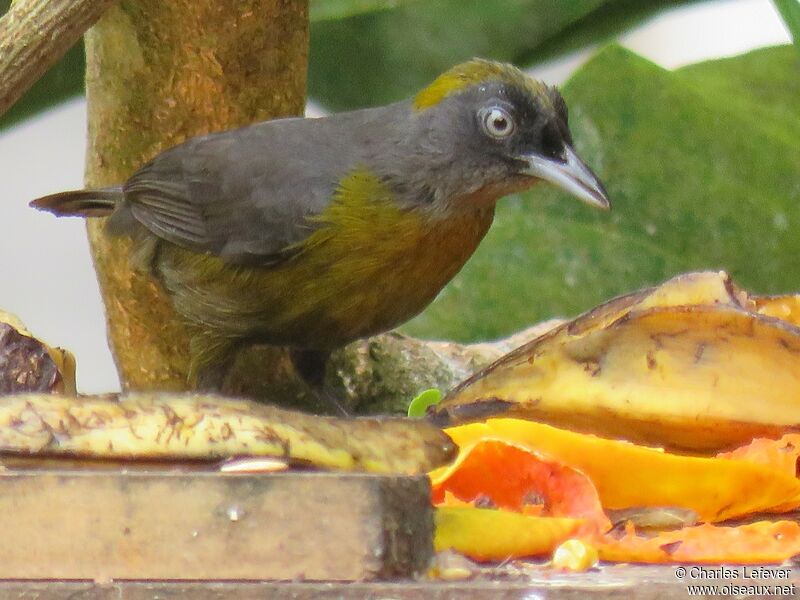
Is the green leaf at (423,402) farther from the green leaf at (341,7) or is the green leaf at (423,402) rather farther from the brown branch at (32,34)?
the green leaf at (341,7)

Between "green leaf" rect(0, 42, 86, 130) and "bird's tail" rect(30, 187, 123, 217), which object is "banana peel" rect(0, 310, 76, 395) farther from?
"green leaf" rect(0, 42, 86, 130)

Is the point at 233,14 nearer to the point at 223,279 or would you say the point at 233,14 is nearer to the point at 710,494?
the point at 223,279

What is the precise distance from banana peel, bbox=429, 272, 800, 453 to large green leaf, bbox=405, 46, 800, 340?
1.18 m

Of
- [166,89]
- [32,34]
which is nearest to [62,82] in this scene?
[166,89]

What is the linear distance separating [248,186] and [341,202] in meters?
0.26

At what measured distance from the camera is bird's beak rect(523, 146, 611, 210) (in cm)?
204

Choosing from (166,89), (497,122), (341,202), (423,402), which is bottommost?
(423,402)

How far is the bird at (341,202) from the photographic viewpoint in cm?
Result: 221

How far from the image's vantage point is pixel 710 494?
1291 mm

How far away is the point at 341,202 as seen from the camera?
2.30 metres

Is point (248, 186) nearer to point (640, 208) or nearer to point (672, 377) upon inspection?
point (640, 208)

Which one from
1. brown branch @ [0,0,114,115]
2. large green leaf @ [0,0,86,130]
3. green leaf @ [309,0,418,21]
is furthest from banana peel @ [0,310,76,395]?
large green leaf @ [0,0,86,130]

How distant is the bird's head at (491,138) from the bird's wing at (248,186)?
174 millimetres

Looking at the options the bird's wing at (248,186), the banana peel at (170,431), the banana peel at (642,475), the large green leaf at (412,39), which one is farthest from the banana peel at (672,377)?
the large green leaf at (412,39)
